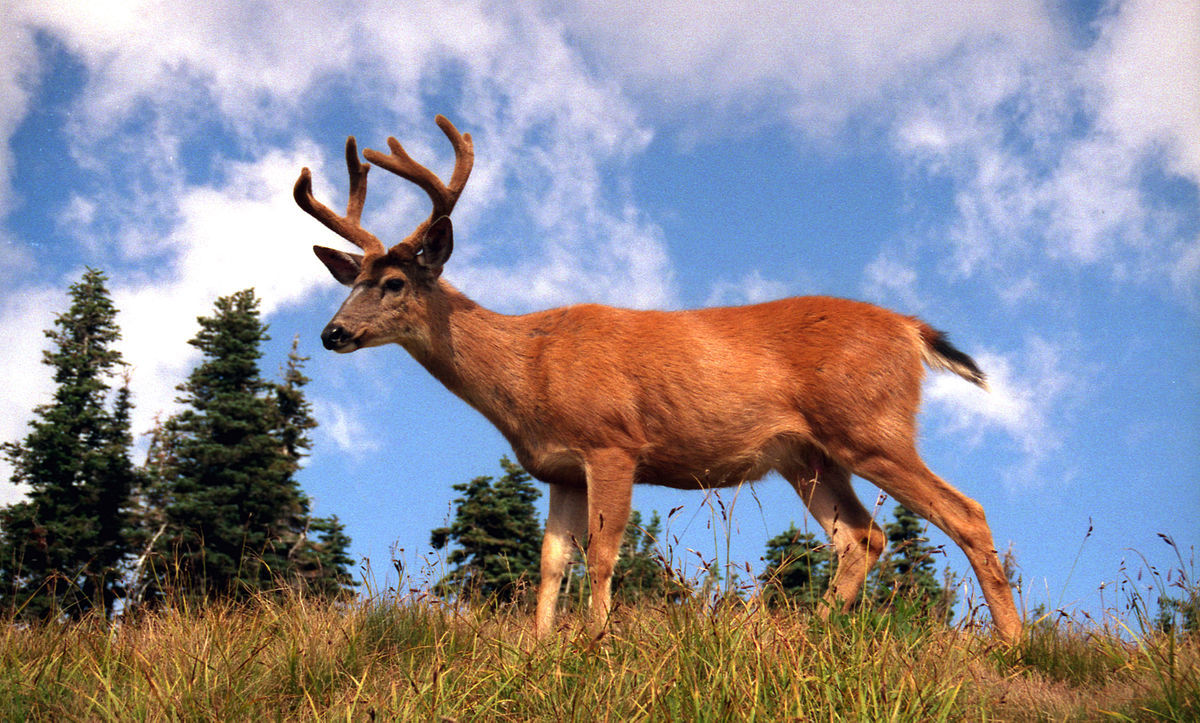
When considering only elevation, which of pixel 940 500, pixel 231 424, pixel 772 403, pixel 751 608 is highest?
pixel 231 424

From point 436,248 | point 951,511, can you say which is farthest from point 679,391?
point 436,248

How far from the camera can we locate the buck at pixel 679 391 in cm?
721

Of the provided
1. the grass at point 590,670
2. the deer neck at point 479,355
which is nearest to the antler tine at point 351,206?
the deer neck at point 479,355

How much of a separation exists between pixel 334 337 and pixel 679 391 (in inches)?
108

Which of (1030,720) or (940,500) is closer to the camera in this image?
(1030,720)

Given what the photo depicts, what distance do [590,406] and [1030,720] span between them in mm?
3623

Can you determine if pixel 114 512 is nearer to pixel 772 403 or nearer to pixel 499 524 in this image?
pixel 499 524

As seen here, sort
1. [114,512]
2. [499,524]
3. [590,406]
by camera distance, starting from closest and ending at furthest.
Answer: [590,406] → [499,524] → [114,512]

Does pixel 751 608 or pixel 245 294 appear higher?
pixel 245 294

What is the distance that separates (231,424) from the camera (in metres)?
26.2

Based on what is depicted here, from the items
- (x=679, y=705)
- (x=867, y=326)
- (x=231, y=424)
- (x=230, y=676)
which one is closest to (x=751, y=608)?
(x=679, y=705)

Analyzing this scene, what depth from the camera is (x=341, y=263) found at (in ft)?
27.6

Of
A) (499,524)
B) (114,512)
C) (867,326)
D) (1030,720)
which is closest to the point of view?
(1030,720)

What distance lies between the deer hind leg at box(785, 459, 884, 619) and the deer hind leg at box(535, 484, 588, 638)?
5.75 feet
